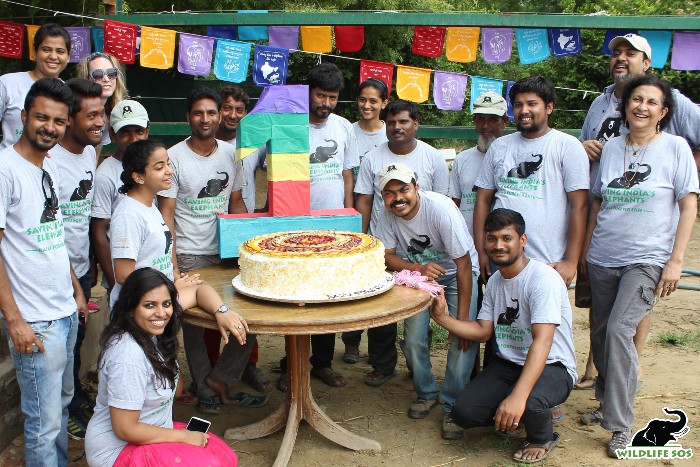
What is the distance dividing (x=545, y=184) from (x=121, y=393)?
2.81 meters

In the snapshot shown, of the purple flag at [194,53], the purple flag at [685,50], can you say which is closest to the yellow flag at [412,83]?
the purple flag at [194,53]

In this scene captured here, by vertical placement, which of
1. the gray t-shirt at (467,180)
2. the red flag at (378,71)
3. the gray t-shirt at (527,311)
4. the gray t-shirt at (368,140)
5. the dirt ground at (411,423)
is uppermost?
the red flag at (378,71)

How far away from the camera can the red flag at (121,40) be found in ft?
24.0

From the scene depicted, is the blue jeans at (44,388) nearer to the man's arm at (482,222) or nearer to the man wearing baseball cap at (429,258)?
the man wearing baseball cap at (429,258)

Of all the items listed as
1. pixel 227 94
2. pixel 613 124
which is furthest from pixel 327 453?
Result: pixel 613 124

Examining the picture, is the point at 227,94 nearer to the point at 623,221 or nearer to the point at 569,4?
the point at 623,221

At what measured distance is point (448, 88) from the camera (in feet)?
26.1

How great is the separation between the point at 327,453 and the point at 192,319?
4.23 ft

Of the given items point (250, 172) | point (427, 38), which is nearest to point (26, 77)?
point (250, 172)

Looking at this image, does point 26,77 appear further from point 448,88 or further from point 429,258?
point 448,88

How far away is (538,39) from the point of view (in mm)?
7910

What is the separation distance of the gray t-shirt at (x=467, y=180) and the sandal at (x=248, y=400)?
1884 millimetres

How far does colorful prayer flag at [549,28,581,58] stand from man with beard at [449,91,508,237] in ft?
10.0

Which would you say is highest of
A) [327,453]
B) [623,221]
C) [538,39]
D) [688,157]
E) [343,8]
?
[343,8]
